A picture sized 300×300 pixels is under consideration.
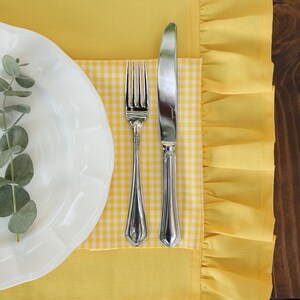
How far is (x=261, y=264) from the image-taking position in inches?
26.1

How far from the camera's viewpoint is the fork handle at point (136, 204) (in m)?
0.63

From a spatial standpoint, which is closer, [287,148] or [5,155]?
[5,155]

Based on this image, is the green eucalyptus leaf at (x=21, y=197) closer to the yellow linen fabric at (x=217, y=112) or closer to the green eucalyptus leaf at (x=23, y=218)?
the green eucalyptus leaf at (x=23, y=218)

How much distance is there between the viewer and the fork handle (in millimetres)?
630

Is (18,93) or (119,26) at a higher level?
(119,26)

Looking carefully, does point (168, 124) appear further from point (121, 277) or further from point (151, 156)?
point (121, 277)

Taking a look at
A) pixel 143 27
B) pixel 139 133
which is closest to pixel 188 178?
pixel 139 133

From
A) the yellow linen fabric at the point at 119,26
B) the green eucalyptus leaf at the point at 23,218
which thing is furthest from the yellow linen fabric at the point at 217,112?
the green eucalyptus leaf at the point at 23,218

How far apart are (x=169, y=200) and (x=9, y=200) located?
21 cm

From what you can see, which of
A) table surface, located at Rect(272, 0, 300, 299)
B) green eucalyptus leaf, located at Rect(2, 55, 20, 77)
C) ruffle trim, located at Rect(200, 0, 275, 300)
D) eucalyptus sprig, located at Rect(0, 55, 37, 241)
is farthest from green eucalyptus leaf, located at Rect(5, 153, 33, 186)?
table surface, located at Rect(272, 0, 300, 299)

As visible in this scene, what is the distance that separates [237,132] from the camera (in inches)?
25.5

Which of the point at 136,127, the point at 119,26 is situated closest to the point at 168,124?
the point at 136,127

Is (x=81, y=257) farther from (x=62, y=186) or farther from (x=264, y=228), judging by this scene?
(x=264, y=228)

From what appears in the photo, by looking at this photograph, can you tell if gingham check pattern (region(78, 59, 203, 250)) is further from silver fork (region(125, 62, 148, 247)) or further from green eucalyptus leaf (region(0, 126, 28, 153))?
green eucalyptus leaf (region(0, 126, 28, 153))
